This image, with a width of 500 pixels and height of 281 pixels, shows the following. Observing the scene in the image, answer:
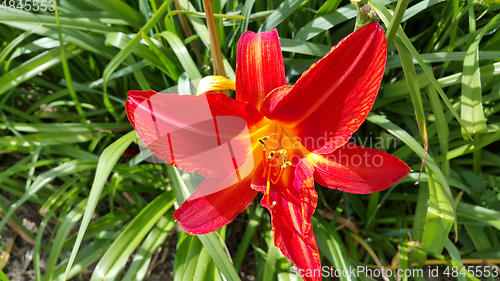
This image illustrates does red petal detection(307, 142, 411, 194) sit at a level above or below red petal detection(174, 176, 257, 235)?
above

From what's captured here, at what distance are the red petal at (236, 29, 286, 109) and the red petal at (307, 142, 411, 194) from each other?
27cm

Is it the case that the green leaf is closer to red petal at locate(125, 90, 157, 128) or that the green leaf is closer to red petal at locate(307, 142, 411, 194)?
red petal at locate(125, 90, 157, 128)

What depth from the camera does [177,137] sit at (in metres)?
0.80

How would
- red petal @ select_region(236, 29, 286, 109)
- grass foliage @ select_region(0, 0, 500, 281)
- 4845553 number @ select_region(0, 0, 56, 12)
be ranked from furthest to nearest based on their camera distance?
4845553 number @ select_region(0, 0, 56, 12)
grass foliage @ select_region(0, 0, 500, 281)
red petal @ select_region(236, 29, 286, 109)

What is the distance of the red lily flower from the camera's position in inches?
28.1

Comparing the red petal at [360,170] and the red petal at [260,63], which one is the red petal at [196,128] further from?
the red petal at [360,170]

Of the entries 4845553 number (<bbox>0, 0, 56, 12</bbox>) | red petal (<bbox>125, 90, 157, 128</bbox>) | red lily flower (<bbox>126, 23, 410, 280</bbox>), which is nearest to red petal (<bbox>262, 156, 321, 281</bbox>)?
red lily flower (<bbox>126, 23, 410, 280</bbox>)

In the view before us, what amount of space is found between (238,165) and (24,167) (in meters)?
1.16

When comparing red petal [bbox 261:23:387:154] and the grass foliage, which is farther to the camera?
the grass foliage

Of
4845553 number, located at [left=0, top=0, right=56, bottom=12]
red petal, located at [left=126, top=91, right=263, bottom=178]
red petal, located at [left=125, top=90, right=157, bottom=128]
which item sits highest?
4845553 number, located at [left=0, top=0, right=56, bottom=12]

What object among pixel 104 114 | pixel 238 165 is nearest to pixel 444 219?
pixel 238 165

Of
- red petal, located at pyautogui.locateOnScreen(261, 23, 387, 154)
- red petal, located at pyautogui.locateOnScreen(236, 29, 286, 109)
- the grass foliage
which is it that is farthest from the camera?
the grass foliage

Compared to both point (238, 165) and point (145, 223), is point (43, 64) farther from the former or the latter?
point (238, 165)

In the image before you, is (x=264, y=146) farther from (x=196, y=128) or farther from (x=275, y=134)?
(x=196, y=128)
